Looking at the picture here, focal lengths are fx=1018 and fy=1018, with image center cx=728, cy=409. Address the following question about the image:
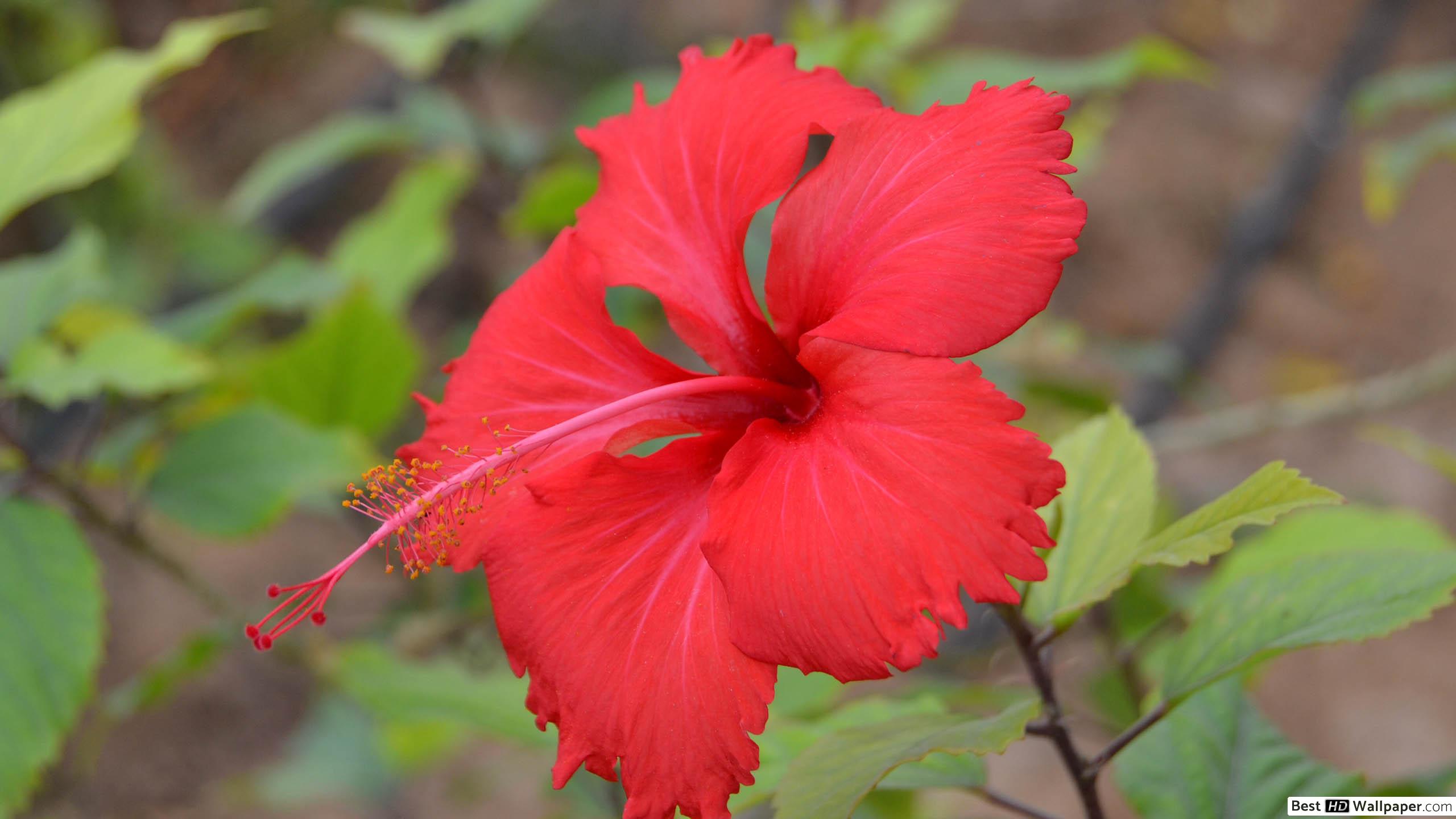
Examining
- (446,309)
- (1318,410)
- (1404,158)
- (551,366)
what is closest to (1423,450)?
(1318,410)

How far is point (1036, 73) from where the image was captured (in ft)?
4.45

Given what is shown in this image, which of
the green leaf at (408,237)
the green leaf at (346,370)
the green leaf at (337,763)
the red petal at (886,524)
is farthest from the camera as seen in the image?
the green leaf at (337,763)

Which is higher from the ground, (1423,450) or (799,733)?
(799,733)

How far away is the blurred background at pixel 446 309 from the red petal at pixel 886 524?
1.01 feet

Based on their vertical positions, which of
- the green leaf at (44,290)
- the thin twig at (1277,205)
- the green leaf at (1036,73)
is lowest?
Answer: the thin twig at (1277,205)

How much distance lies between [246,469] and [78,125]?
420mm

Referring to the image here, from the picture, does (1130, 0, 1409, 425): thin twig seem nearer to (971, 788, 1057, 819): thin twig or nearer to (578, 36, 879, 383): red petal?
(971, 788, 1057, 819): thin twig

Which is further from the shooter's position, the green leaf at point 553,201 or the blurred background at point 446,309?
the green leaf at point 553,201

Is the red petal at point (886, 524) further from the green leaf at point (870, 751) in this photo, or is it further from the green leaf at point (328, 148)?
the green leaf at point (328, 148)

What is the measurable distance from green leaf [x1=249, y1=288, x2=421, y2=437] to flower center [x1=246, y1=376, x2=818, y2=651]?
0.78m

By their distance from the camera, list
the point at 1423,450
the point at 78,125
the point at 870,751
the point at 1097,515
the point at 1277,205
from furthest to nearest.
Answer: the point at 1277,205
the point at 1423,450
the point at 78,125
the point at 1097,515
the point at 870,751

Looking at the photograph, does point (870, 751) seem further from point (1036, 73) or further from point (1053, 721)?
point (1036, 73)

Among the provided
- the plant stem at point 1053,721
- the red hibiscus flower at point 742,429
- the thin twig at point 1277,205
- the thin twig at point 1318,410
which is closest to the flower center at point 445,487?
the red hibiscus flower at point 742,429

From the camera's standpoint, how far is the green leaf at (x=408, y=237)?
1530 millimetres
